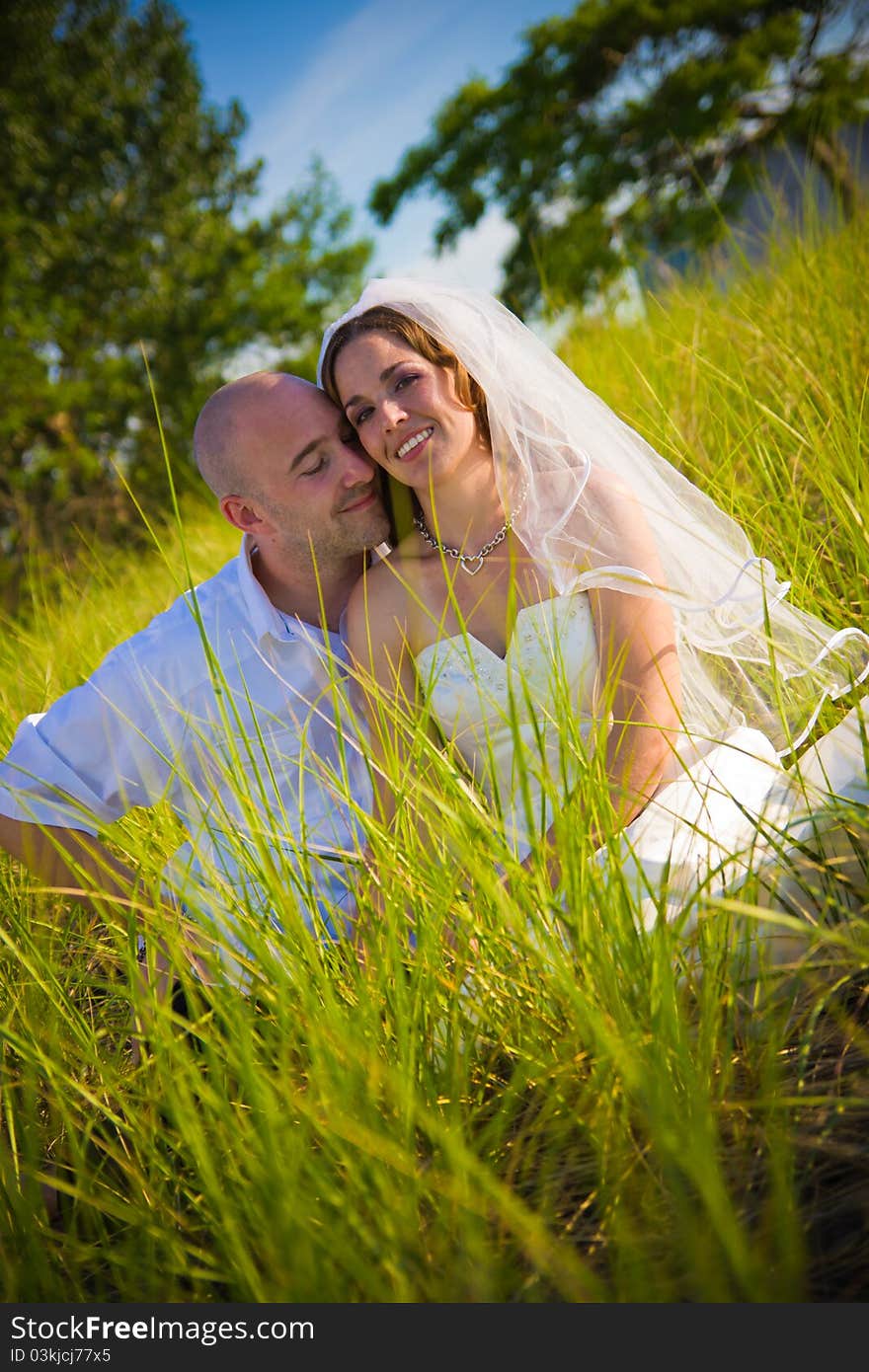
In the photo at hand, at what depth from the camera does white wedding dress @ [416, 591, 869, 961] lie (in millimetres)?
1635

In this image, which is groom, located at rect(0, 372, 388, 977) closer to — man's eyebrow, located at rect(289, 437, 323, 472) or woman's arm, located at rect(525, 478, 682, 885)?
man's eyebrow, located at rect(289, 437, 323, 472)

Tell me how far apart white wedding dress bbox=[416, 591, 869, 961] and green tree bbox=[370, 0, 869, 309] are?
9079 mm

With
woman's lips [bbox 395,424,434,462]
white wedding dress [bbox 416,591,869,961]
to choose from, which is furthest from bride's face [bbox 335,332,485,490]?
white wedding dress [bbox 416,591,869,961]

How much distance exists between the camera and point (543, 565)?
2627mm

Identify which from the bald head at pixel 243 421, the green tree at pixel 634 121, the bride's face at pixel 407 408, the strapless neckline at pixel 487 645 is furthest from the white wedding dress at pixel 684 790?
the green tree at pixel 634 121

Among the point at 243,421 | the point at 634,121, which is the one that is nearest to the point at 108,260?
the point at 634,121

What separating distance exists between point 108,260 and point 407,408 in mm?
18867

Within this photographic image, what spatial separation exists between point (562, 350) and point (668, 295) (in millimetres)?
882

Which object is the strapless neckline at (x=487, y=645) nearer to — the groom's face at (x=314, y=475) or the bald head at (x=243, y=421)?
the groom's face at (x=314, y=475)

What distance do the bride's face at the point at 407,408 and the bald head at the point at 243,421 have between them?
9.7 inches

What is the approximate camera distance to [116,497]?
621 inches

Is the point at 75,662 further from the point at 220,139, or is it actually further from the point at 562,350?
the point at 220,139

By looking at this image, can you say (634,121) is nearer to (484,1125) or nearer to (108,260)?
(108,260)

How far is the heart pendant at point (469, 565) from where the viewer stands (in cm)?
283
